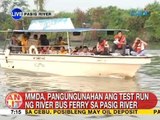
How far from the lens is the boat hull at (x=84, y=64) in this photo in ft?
61.2

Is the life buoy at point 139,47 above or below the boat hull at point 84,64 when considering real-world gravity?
above

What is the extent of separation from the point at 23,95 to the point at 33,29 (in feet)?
40.4

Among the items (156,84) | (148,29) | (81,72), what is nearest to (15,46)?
(81,72)

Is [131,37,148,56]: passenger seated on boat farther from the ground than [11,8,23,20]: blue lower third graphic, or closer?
closer

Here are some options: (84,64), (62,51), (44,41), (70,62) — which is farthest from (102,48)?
(44,41)

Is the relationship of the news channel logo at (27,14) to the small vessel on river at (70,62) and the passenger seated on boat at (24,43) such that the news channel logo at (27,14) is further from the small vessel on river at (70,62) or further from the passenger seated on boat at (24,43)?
the passenger seated on boat at (24,43)

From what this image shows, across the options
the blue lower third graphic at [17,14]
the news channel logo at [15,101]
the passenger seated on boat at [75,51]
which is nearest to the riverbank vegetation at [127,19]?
the blue lower third graphic at [17,14]

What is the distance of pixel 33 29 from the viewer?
22.1 m

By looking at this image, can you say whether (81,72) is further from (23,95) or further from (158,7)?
(158,7)

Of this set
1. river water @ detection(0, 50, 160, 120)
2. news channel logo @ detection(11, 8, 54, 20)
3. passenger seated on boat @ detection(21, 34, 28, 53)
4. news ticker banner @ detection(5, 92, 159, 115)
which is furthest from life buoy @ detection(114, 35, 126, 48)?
news ticker banner @ detection(5, 92, 159, 115)

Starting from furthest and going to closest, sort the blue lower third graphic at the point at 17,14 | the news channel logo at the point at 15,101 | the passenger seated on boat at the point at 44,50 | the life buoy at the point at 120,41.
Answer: the blue lower third graphic at the point at 17,14, the passenger seated on boat at the point at 44,50, the life buoy at the point at 120,41, the news channel logo at the point at 15,101

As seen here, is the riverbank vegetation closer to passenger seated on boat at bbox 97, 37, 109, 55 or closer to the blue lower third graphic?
the blue lower third graphic

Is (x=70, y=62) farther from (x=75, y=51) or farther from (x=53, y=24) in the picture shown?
(x=53, y=24)

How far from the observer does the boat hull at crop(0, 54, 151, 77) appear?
18641 millimetres
